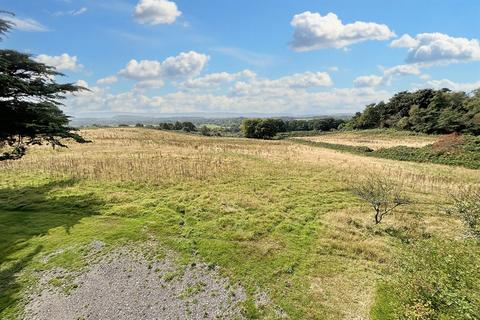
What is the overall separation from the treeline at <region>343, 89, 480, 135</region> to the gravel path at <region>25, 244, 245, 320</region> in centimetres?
7802

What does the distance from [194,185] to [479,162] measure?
34635mm

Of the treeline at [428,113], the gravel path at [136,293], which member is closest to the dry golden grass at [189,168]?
the gravel path at [136,293]

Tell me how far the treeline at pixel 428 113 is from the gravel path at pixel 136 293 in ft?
256

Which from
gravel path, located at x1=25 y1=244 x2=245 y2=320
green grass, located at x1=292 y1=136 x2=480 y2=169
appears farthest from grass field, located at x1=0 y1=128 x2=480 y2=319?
green grass, located at x1=292 y1=136 x2=480 y2=169

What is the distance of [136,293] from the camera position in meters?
12.1

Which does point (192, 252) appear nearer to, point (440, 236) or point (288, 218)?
point (288, 218)

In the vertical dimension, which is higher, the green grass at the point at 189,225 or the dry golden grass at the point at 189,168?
the dry golden grass at the point at 189,168

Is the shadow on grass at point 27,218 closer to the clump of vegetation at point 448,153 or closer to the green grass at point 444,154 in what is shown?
the green grass at point 444,154

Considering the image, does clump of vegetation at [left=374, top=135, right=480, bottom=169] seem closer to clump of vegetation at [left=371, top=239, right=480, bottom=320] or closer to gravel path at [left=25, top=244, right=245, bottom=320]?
clump of vegetation at [left=371, top=239, right=480, bottom=320]

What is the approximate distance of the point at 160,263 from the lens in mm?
14031

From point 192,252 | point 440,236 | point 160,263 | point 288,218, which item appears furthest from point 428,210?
point 160,263

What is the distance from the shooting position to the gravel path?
36.4 ft

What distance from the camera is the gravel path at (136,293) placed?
1109 centimetres

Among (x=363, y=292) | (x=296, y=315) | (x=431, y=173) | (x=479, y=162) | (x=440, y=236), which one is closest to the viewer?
(x=296, y=315)
